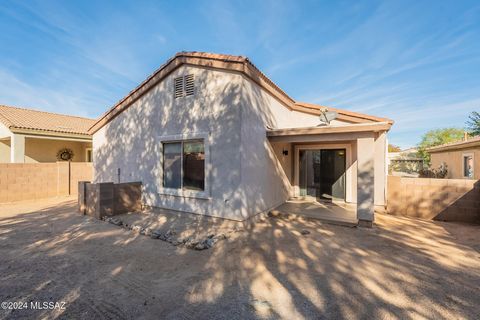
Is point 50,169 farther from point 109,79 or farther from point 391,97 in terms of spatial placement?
point 391,97

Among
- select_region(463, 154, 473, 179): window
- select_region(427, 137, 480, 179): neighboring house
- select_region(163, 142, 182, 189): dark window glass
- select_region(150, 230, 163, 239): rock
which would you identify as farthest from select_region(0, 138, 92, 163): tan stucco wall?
select_region(463, 154, 473, 179): window

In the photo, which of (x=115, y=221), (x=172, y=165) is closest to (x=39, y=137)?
(x=115, y=221)

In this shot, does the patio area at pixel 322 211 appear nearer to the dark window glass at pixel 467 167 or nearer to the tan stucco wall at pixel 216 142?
the tan stucco wall at pixel 216 142

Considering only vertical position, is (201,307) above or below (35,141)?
below

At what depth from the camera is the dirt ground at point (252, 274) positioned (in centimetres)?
276

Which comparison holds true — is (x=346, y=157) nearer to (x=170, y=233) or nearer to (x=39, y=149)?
(x=170, y=233)

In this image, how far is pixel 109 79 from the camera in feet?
47.6

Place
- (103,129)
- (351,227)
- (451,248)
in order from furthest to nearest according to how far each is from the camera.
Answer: (103,129), (351,227), (451,248)

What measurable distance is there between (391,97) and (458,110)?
11.0 m

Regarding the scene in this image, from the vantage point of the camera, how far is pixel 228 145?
6.38 m

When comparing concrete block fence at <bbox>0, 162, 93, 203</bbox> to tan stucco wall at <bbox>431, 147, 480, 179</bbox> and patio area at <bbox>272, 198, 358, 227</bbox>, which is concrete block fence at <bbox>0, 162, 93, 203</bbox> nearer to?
patio area at <bbox>272, 198, 358, 227</bbox>

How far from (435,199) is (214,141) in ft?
24.5

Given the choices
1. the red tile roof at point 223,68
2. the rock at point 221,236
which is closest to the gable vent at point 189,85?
the red tile roof at point 223,68

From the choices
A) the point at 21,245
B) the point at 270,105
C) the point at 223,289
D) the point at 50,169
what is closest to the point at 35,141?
the point at 50,169
